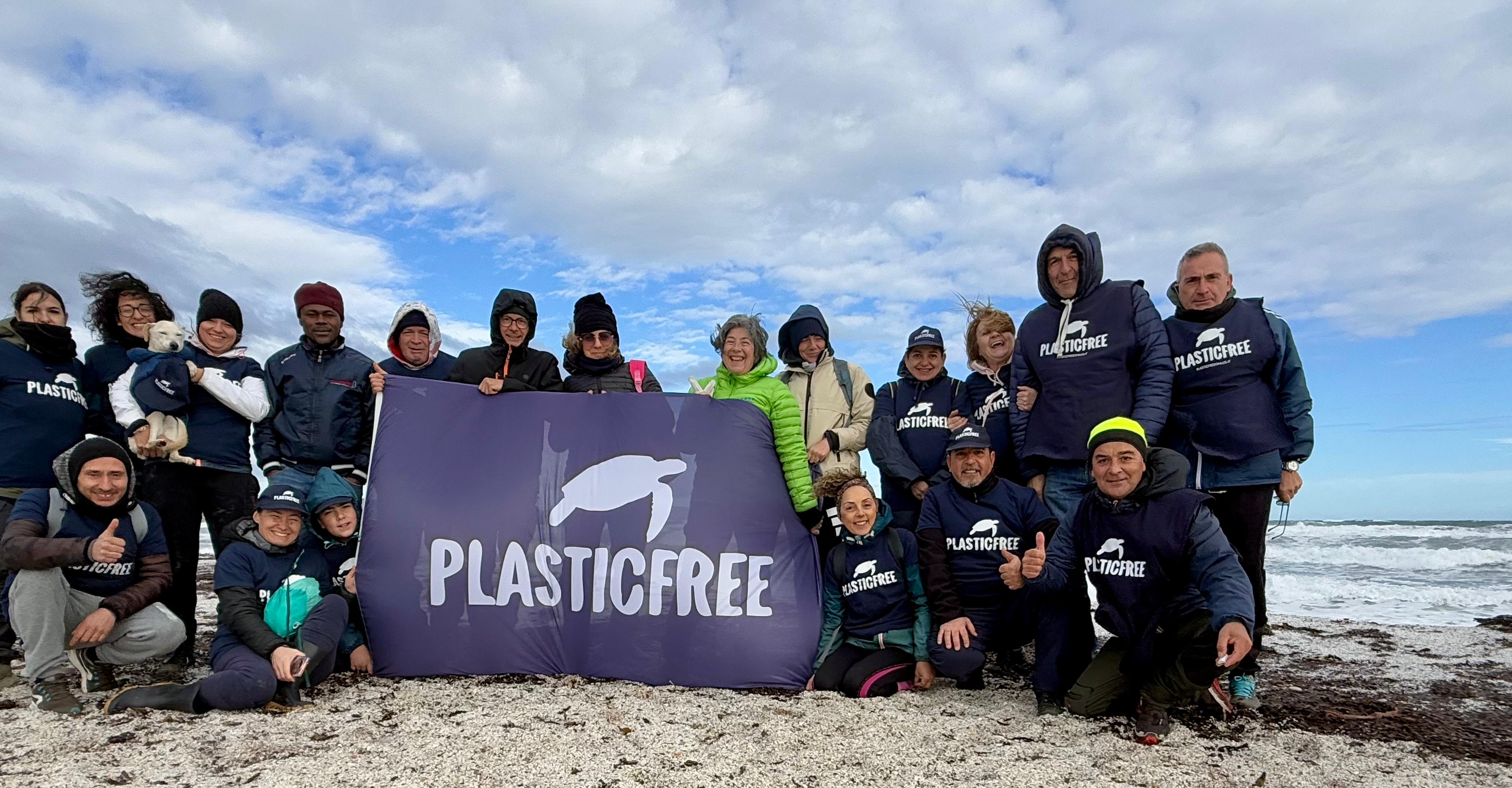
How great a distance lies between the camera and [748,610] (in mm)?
4117

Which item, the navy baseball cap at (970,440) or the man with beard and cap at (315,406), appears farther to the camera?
the man with beard and cap at (315,406)

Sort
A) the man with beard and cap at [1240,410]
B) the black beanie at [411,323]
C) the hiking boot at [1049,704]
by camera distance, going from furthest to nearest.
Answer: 1. the black beanie at [411,323]
2. the man with beard and cap at [1240,410]
3. the hiking boot at [1049,704]

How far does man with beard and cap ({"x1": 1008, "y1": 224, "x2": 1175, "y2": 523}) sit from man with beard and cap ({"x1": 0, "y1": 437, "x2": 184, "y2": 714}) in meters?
4.81

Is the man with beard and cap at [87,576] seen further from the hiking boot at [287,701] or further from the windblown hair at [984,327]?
the windblown hair at [984,327]

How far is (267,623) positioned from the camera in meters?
3.91

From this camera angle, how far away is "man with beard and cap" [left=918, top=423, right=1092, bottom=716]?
3.92 m

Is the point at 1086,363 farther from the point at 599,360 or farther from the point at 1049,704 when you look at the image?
the point at 599,360

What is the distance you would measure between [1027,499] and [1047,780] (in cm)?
162

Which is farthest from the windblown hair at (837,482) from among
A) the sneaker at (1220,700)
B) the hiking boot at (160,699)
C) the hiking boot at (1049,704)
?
the hiking boot at (160,699)

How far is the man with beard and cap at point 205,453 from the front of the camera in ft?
14.7

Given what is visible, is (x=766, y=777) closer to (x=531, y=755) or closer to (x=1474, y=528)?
(x=531, y=755)

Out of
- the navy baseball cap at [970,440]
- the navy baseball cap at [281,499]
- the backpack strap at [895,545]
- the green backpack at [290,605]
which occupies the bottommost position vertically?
the green backpack at [290,605]

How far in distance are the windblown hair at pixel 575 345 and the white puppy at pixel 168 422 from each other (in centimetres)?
209

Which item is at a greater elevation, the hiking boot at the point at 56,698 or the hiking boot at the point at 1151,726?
the hiking boot at the point at 1151,726
